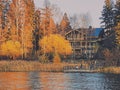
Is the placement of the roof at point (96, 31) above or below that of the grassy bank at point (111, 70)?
above

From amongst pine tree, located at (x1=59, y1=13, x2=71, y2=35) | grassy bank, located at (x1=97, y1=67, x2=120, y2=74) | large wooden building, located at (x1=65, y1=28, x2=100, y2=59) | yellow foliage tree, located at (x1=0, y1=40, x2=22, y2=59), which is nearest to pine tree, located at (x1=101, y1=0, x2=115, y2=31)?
large wooden building, located at (x1=65, y1=28, x2=100, y2=59)

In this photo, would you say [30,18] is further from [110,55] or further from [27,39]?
[110,55]

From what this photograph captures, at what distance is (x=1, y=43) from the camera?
3524 inches

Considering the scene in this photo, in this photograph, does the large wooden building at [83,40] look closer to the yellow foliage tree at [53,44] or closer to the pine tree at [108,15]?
the pine tree at [108,15]

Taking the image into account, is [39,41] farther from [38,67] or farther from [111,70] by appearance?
[111,70]

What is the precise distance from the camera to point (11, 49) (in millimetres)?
86562

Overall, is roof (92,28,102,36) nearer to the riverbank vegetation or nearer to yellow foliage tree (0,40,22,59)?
the riverbank vegetation

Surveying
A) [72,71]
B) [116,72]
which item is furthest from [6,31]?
[116,72]

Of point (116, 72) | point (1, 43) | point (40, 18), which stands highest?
point (40, 18)

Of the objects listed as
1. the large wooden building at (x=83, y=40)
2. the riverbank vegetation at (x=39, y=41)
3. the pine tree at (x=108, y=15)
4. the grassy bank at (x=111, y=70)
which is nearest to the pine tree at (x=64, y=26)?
the large wooden building at (x=83, y=40)

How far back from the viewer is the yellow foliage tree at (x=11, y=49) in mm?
86375

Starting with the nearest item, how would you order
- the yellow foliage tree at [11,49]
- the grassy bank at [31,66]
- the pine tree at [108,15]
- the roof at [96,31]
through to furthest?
1. the grassy bank at [31,66]
2. the yellow foliage tree at [11,49]
3. the pine tree at [108,15]
4. the roof at [96,31]

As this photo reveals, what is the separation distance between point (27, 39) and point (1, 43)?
17.6ft

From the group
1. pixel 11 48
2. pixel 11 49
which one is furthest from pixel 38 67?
pixel 11 48
